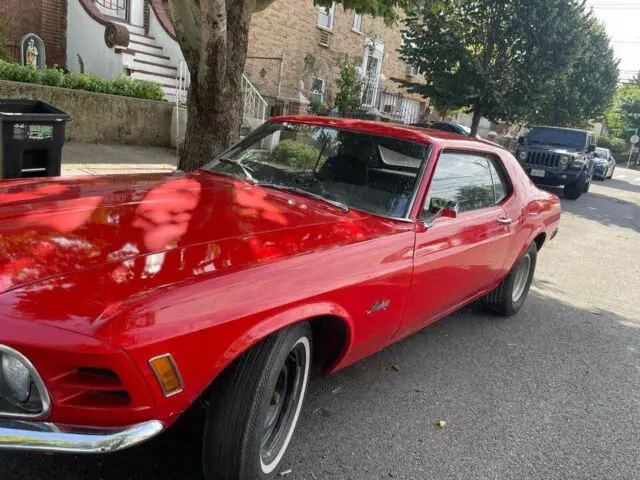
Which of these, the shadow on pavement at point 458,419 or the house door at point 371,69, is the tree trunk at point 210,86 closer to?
the shadow on pavement at point 458,419

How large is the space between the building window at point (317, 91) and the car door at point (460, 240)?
1362 cm

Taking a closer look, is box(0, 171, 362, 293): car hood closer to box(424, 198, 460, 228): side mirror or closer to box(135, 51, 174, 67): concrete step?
box(424, 198, 460, 228): side mirror

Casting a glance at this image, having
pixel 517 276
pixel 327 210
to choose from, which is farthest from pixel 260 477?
pixel 517 276

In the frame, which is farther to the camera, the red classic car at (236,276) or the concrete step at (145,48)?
the concrete step at (145,48)

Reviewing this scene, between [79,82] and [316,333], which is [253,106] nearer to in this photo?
[79,82]

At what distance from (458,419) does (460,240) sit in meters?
1.07

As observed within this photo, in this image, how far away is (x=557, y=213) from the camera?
5285mm

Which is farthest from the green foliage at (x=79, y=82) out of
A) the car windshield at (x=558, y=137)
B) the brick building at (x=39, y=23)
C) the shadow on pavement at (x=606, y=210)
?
the car windshield at (x=558, y=137)

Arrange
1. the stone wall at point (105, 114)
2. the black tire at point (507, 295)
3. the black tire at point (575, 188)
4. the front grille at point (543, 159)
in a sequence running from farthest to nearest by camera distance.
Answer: the black tire at point (575, 188), the front grille at point (543, 159), the stone wall at point (105, 114), the black tire at point (507, 295)

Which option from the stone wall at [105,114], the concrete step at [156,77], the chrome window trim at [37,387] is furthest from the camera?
the concrete step at [156,77]

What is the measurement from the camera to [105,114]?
9.39 meters

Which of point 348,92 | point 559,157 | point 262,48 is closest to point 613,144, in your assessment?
point 559,157

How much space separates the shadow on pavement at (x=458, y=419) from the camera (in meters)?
2.50

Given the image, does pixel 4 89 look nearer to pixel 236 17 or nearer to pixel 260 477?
pixel 236 17
